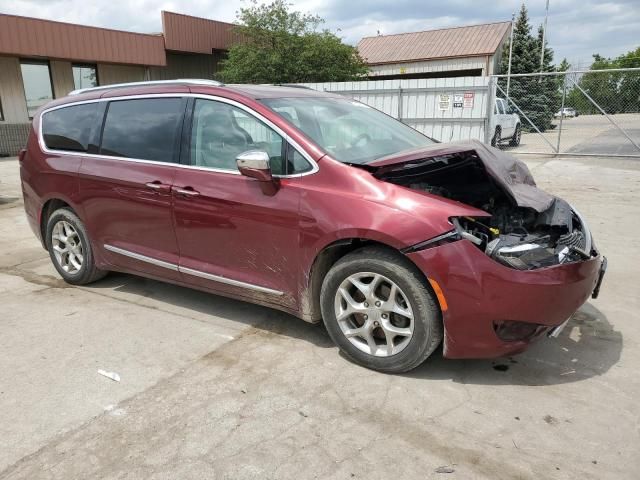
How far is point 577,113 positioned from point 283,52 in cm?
1161

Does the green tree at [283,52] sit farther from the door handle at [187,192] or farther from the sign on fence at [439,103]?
the door handle at [187,192]

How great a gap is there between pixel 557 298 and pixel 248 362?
1895 millimetres

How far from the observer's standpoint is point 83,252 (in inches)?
180

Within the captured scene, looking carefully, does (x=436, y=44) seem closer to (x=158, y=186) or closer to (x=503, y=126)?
(x=503, y=126)

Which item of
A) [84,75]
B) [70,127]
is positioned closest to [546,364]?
[70,127]

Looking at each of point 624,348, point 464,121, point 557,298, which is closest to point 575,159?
point 464,121

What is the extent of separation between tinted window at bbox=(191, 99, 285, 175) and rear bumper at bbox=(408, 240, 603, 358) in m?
1.29

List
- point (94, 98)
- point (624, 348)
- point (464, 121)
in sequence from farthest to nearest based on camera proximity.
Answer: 1. point (464, 121)
2. point (94, 98)
3. point (624, 348)

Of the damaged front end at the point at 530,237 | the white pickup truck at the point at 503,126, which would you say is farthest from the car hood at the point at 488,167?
the white pickup truck at the point at 503,126

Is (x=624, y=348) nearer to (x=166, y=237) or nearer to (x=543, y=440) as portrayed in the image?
(x=543, y=440)

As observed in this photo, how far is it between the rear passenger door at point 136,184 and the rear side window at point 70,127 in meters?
0.17

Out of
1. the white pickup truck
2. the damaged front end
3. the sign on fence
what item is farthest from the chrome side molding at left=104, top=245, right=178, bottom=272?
the white pickup truck

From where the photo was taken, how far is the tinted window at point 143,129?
3.79m

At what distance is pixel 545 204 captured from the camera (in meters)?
3.22
